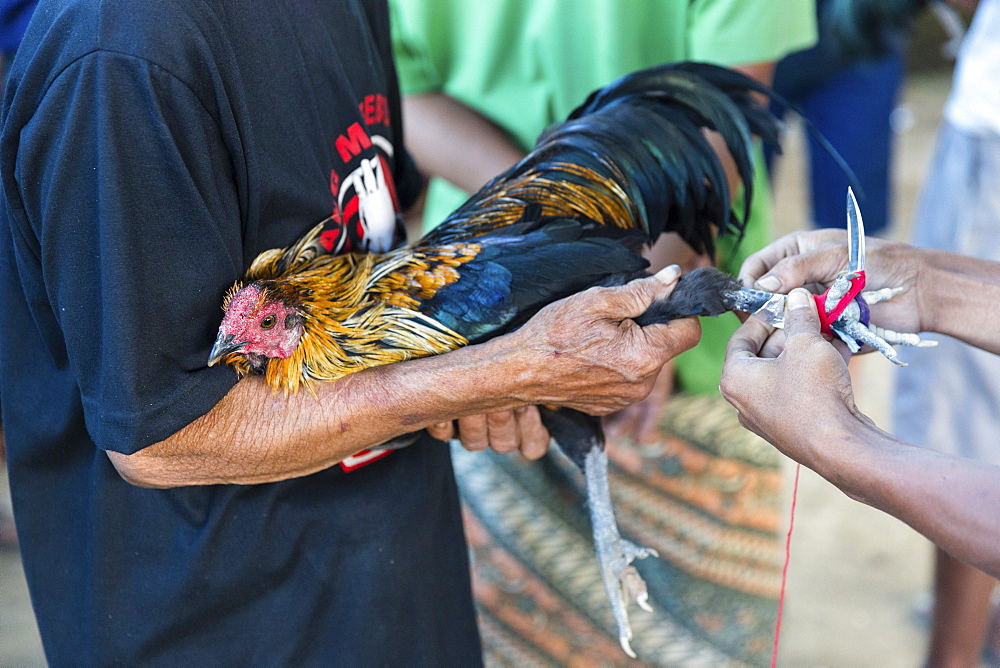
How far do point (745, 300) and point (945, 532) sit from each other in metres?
0.48

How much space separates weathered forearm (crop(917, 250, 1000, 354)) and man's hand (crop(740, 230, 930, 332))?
0.01 metres

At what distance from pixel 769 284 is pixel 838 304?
0.11 meters

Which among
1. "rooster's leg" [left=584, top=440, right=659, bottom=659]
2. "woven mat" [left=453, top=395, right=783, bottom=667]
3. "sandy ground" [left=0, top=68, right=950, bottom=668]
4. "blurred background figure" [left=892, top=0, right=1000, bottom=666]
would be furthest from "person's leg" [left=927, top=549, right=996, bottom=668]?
"rooster's leg" [left=584, top=440, right=659, bottom=659]

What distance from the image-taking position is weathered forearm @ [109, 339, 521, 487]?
3.98ft

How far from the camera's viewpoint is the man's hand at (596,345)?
51.1 inches

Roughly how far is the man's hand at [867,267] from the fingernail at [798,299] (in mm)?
95

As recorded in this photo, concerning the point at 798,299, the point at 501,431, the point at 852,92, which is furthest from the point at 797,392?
the point at 852,92

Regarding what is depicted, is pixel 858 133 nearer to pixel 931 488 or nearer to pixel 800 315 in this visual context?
pixel 800 315

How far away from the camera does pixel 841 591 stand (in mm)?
3242

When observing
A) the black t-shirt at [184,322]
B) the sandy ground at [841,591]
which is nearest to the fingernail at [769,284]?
the black t-shirt at [184,322]

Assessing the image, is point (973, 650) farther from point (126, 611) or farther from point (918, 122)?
point (918, 122)

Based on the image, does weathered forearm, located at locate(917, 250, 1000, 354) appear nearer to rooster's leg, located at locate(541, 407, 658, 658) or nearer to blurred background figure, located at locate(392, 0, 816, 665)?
blurred background figure, located at locate(392, 0, 816, 665)

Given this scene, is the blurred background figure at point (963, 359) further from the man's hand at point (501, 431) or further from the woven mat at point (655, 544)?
the man's hand at point (501, 431)

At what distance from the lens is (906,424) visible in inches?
109
